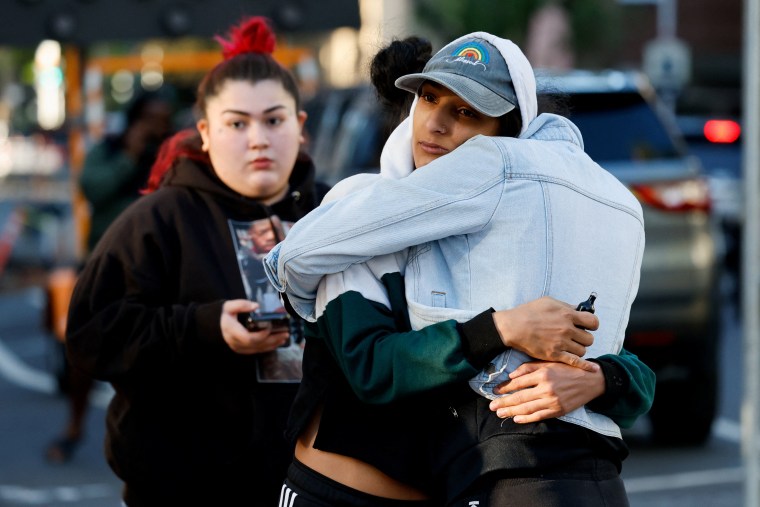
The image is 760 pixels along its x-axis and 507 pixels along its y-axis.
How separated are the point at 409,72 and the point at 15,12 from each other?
5532mm

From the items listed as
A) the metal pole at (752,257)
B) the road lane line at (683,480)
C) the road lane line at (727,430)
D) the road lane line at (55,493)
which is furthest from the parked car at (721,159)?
the metal pole at (752,257)

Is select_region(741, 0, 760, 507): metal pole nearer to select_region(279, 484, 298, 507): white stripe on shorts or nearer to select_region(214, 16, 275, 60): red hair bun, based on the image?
select_region(214, 16, 275, 60): red hair bun

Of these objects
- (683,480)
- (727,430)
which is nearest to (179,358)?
(683,480)

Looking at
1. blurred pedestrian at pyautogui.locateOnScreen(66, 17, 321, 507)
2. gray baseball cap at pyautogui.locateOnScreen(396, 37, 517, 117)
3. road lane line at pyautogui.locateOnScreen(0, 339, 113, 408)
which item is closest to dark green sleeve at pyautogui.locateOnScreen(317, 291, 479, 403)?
gray baseball cap at pyautogui.locateOnScreen(396, 37, 517, 117)

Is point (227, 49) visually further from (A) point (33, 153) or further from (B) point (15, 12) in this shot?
(A) point (33, 153)

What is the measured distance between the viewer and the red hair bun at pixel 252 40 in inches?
163

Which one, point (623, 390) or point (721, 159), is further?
point (721, 159)

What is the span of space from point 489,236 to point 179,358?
4.47 feet

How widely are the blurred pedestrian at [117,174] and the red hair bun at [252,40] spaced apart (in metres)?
4.68

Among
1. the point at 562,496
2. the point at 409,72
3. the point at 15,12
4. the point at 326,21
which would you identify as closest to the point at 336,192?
the point at 409,72

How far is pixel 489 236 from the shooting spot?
2719mm

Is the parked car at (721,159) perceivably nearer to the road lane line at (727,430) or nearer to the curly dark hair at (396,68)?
the road lane line at (727,430)

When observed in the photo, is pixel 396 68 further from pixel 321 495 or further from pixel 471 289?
pixel 321 495

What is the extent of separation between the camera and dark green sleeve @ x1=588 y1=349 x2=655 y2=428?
2.75m
